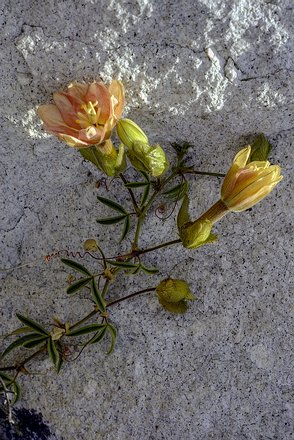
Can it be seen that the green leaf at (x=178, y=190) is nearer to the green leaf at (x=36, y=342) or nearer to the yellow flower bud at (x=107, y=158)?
the yellow flower bud at (x=107, y=158)

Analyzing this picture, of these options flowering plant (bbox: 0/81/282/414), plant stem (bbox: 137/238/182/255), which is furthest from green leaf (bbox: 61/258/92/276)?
plant stem (bbox: 137/238/182/255)

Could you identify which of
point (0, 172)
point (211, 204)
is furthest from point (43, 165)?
point (211, 204)

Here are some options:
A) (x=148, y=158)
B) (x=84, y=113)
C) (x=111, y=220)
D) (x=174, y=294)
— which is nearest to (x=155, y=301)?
(x=174, y=294)

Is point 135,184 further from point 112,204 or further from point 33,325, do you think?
point 33,325

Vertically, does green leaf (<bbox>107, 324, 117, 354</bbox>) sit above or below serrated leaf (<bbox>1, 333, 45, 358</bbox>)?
below

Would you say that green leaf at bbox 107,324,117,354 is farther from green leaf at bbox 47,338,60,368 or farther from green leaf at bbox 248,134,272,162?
green leaf at bbox 248,134,272,162

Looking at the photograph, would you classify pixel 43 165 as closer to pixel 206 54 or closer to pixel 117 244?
pixel 117 244

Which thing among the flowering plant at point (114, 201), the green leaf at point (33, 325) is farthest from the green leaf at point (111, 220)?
the green leaf at point (33, 325)

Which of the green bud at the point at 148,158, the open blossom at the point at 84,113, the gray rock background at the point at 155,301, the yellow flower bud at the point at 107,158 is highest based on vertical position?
the open blossom at the point at 84,113
